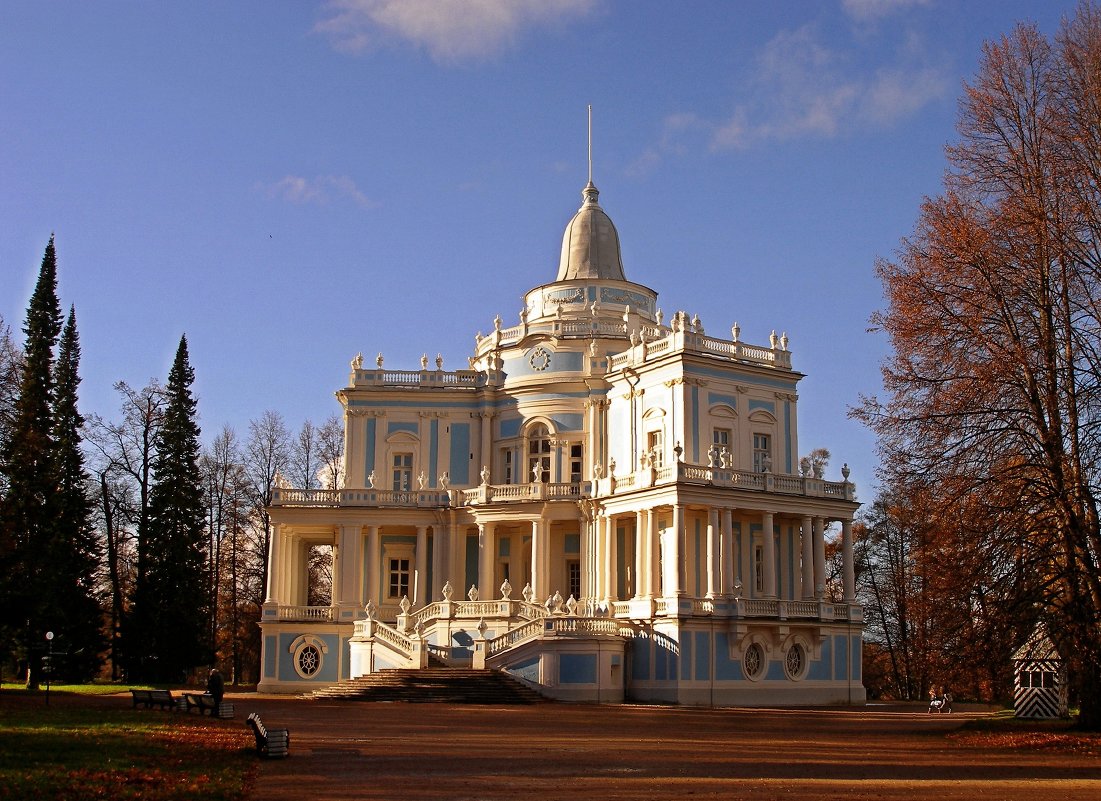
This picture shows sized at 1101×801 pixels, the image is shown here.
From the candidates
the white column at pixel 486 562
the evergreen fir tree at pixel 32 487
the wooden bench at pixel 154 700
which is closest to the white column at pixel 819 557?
the white column at pixel 486 562

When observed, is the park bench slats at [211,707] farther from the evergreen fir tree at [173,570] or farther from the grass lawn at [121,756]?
the evergreen fir tree at [173,570]

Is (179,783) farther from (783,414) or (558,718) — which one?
(783,414)

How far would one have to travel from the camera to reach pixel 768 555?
134ft

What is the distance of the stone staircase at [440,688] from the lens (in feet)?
113

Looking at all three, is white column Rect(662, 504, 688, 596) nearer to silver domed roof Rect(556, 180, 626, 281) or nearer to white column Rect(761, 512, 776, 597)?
white column Rect(761, 512, 776, 597)

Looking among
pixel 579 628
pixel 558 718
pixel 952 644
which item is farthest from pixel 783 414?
pixel 952 644

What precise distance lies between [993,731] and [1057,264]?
953 cm

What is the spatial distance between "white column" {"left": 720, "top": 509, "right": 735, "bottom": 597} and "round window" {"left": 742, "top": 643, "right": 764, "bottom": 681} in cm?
195

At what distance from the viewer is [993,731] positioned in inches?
984

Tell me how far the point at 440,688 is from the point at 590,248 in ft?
73.0

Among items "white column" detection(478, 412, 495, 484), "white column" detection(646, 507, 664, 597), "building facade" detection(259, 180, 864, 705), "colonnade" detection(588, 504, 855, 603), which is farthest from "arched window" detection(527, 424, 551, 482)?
"white column" detection(646, 507, 664, 597)

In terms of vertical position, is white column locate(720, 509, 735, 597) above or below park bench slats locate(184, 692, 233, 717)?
above

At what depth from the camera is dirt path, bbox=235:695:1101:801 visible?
590 inches

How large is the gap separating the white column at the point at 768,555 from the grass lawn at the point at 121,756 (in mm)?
20827
